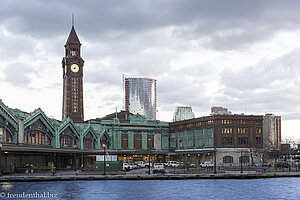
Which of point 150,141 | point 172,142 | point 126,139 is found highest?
point 126,139

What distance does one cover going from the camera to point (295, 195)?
69.1m

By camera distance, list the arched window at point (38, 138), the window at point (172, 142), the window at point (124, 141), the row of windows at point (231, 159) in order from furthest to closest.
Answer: the window at point (172, 142) → the window at point (124, 141) → the row of windows at point (231, 159) → the arched window at point (38, 138)

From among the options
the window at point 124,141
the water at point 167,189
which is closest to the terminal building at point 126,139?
the window at point 124,141

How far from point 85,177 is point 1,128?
26.3m

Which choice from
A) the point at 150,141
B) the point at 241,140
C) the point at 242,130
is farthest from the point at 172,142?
the point at 242,130

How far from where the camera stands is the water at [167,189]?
67625mm

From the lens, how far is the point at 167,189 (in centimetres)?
7569

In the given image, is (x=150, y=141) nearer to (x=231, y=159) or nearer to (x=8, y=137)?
(x=231, y=159)

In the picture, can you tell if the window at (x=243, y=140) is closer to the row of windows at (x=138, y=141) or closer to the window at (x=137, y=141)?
the row of windows at (x=138, y=141)

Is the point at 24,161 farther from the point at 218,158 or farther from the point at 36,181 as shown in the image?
the point at 218,158

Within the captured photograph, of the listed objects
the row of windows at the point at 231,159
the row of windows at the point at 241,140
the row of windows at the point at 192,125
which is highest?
the row of windows at the point at 192,125

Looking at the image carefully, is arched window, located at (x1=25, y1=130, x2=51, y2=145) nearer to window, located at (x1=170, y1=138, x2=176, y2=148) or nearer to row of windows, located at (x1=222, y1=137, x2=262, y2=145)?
row of windows, located at (x1=222, y1=137, x2=262, y2=145)

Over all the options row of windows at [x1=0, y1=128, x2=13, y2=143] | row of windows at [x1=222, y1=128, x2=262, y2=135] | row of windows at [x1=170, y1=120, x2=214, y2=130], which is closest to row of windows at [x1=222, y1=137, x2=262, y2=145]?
row of windows at [x1=222, y1=128, x2=262, y2=135]

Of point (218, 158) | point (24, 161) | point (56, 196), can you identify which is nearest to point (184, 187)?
point (56, 196)
